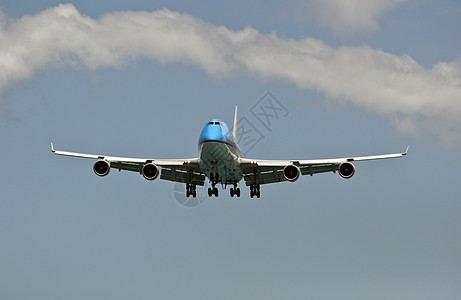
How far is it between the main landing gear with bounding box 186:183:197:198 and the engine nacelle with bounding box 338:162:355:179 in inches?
500

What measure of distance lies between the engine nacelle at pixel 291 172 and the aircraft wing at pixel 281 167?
152 millimetres

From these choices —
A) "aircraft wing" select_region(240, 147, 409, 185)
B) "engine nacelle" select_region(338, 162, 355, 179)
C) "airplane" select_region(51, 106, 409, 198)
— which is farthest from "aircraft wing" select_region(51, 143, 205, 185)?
"engine nacelle" select_region(338, 162, 355, 179)

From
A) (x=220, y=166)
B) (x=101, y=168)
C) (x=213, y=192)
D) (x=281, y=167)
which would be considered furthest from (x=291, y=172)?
(x=101, y=168)

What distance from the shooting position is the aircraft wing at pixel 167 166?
52688mm

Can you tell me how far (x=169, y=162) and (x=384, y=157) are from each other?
52.5 feet

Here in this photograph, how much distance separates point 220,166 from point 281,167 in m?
5.74

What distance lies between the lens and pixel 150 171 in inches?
2021

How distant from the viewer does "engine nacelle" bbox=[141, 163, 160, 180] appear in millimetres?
51219

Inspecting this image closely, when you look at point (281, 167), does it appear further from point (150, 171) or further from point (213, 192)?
point (150, 171)

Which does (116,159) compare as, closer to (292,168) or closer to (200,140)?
(200,140)

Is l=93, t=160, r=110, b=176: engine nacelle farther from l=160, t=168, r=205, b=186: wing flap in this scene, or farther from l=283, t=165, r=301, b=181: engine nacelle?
l=283, t=165, r=301, b=181: engine nacelle

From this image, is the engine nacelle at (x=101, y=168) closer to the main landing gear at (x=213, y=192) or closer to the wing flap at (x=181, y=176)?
the wing flap at (x=181, y=176)

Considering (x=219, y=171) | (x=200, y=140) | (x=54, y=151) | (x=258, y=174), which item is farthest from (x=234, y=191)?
(x=54, y=151)

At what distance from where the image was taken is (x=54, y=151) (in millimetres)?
53219
